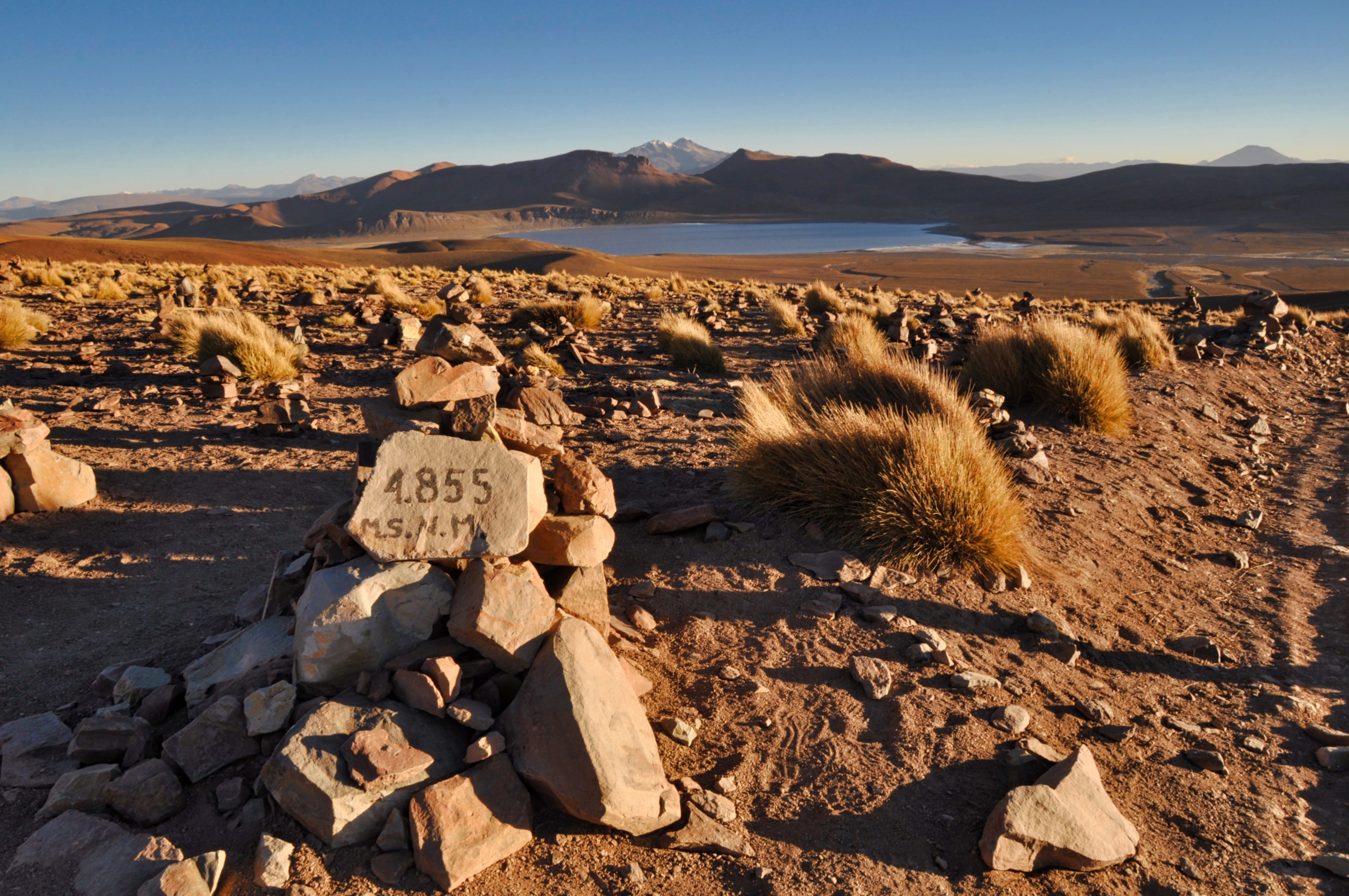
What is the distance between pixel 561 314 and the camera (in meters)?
15.8

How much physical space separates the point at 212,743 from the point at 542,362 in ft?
27.5

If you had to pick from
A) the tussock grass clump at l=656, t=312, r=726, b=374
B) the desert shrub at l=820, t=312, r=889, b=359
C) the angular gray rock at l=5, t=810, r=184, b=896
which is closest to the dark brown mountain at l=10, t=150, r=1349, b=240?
the desert shrub at l=820, t=312, r=889, b=359

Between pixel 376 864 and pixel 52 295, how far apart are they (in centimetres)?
2157

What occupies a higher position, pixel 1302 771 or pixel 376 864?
pixel 376 864

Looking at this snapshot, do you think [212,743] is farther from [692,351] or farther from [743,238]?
[743,238]

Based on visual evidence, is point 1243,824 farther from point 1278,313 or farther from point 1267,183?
point 1267,183

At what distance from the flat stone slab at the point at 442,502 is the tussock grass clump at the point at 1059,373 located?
7338 mm

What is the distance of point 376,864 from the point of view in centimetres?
307

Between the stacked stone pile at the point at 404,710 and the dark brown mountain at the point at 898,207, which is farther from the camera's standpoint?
the dark brown mountain at the point at 898,207

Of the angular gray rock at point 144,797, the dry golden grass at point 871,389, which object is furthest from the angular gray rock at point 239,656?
the dry golden grass at point 871,389

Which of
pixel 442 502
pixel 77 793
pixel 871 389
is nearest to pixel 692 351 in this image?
pixel 871 389

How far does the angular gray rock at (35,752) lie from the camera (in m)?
3.47

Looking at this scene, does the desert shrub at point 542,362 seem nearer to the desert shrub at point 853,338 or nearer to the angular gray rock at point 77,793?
the desert shrub at point 853,338

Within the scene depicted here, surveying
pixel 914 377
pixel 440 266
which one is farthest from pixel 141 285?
pixel 440 266
